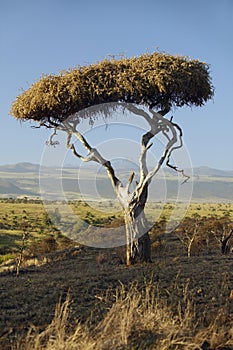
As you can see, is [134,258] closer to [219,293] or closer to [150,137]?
[150,137]

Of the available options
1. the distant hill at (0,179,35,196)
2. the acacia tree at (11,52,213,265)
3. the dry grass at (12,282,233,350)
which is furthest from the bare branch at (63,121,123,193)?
the distant hill at (0,179,35,196)

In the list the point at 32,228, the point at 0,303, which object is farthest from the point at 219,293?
the point at 32,228

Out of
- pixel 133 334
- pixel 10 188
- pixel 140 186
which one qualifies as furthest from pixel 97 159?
pixel 10 188

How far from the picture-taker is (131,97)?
14180 millimetres

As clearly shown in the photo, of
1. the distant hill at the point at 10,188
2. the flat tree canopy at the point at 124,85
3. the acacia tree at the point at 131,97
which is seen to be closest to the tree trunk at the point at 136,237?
the acacia tree at the point at 131,97

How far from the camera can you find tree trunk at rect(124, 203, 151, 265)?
47.1 feet

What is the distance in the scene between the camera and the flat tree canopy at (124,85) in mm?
13617

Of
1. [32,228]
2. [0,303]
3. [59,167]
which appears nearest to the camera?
[0,303]

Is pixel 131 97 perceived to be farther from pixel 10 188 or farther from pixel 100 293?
pixel 10 188

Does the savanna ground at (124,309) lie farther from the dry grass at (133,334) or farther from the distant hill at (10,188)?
the distant hill at (10,188)

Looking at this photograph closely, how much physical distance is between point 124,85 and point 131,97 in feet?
2.35

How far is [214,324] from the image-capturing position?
254 inches

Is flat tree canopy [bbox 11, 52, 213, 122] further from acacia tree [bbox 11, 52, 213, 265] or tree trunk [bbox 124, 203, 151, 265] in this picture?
tree trunk [bbox 124, 203, 151, 265]

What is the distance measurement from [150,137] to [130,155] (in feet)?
3.14
